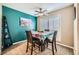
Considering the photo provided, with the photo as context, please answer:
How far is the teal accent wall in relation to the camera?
5.07 ft

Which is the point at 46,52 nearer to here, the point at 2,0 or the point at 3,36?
the point at 3,36

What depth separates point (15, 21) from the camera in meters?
1.59

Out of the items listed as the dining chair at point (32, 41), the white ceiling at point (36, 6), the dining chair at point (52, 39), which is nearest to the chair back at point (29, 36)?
the dining chair at point (32, 41)

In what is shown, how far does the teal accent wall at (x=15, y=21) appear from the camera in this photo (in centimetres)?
154

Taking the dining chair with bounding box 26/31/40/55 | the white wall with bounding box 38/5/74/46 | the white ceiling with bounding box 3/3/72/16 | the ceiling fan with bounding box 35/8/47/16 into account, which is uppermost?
the white ceiling with bounding box 3/3/72/16

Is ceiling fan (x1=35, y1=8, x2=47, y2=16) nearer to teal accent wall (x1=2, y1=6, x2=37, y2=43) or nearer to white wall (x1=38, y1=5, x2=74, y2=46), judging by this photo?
teal accent wall (x1=2, y1=6, x2=37, y2=43)

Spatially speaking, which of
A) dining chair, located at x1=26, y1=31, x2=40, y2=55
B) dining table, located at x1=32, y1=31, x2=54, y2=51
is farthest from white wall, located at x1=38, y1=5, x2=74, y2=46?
dining chair, located at x1=26, y1=31, x2=40, y2=55

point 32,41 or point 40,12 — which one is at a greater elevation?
point 40,12

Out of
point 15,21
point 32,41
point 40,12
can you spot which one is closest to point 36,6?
point 40,12

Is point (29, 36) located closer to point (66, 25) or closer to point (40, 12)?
point (40, 12)

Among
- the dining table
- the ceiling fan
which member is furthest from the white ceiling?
the dining table

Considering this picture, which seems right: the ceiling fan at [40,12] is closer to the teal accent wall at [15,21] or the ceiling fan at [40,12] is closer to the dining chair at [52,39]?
the teal accent wall at [15,21]

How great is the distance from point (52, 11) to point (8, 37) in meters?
0.89

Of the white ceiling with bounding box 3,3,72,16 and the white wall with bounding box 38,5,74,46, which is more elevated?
the white ceiling with bounding box 3,3,72,16
